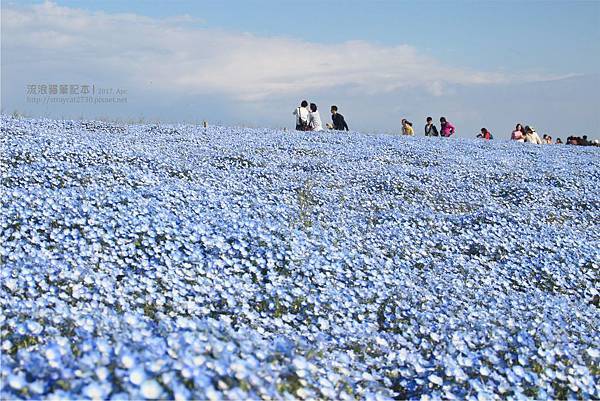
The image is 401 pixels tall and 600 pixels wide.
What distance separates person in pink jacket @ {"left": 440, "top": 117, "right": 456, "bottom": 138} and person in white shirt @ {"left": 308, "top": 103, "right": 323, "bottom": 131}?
5.58 metres

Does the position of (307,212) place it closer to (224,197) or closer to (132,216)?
(224,197)

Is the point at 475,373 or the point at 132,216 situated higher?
the point at 132,216

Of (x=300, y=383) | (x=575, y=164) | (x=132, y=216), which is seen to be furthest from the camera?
(x=575, y=164)

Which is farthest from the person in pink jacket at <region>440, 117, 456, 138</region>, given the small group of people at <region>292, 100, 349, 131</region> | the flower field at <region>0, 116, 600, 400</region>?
the flower field at <region>0, 116, 600, 400</region>

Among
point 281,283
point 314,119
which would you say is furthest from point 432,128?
point 281,283

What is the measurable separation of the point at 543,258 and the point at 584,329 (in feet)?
6.74

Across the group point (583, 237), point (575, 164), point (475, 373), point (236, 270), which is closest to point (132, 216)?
point (236, 270)

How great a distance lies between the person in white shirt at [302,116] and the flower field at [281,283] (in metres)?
9.98

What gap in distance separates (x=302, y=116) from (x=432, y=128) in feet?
18.9

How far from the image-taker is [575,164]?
15.9 m

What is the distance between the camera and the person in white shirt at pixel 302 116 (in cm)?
2125

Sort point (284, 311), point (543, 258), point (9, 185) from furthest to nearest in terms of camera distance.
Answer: point (9, 185) < point (543, 258) < point (284, 311)

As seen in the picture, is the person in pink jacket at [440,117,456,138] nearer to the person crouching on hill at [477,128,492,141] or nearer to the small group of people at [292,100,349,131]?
the person crouching on hill at [477,128,492,141]

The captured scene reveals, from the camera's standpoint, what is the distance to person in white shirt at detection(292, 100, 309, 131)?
2125cm
